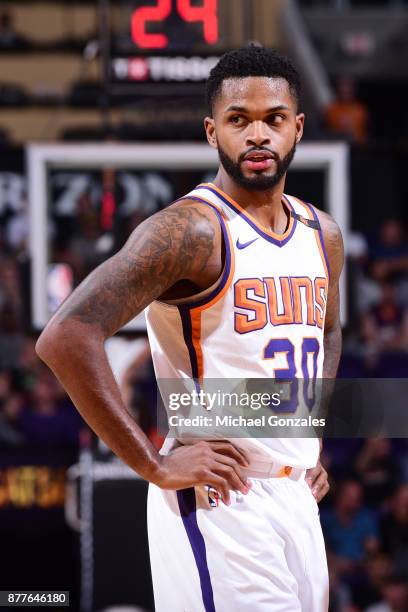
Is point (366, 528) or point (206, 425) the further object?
point (366, 528)

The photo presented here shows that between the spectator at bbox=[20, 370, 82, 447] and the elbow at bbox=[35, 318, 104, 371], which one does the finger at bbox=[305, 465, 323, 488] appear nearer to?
the elbow at bbox=[35, 318, 104, 371]

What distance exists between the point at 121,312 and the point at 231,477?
496 millimetres

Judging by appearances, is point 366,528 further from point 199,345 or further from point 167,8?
point 199,345

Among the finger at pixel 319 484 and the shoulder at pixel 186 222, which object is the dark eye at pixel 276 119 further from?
the finger at pixel 319 484

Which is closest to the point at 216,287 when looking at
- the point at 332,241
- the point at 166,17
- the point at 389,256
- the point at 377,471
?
the point at 332,241

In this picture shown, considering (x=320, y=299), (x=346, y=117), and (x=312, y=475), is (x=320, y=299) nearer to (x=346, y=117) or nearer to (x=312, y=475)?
(x=312, y=475)

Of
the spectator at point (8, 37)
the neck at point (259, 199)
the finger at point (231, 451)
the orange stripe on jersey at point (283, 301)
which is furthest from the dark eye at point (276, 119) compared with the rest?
the spectator at point (8, 37)

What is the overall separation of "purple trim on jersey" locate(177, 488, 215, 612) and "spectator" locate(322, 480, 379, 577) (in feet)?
12.8

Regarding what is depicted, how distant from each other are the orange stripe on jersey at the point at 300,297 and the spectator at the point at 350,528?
3938 mm

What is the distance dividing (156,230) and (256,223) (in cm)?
31

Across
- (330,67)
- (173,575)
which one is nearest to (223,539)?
(173,575)

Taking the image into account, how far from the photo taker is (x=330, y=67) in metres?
12.9

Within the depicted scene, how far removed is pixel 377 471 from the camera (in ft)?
22.2

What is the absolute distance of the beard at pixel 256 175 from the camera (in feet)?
8.96
